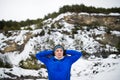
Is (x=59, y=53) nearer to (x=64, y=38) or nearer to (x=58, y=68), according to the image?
(x=58, y=68)

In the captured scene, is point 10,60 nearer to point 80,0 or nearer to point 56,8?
point 56,8

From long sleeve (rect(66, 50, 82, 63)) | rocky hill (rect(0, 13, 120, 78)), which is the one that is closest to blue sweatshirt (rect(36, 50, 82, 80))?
long sleeve (rect(66, 50, 82, 63))

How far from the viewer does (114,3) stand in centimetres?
575

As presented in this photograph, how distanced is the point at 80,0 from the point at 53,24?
0.81 metres

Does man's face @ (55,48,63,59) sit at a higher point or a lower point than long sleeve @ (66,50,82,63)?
higher

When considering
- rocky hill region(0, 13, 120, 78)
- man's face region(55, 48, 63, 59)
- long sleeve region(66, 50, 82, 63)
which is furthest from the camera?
rocky hill region(0, 13, 120, 78)

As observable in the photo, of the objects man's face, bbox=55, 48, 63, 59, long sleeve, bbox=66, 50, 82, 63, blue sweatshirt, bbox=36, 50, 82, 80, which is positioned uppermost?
man's face, bbox=55, 48, 63, 59

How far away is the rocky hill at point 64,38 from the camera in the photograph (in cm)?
560

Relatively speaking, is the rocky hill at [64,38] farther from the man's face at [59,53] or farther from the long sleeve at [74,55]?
the man's face at [59,53]

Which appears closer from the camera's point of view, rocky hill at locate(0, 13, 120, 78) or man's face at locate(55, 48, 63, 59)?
man's face at locate(55, 48, 63, 59)

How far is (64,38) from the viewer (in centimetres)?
573

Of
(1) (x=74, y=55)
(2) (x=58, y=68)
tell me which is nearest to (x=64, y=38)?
(1) (x=74, y=55)

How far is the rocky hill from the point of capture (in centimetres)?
560

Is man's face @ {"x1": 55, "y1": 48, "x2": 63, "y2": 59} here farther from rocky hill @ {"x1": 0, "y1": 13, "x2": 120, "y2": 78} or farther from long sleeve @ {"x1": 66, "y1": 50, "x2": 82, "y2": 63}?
rocky hill @ {"x1": 0, "y1": 13, "x2": 120, "y2": 78}
